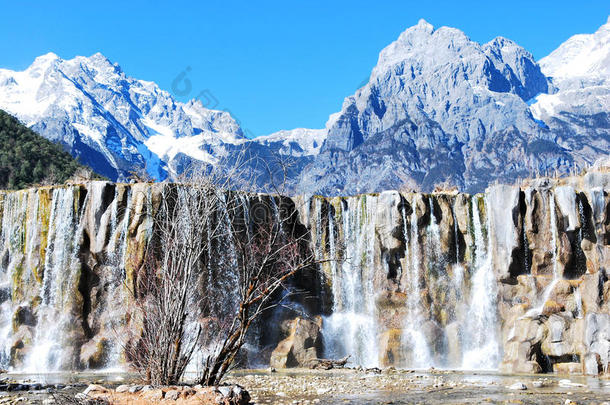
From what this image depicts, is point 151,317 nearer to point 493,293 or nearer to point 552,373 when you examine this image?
point 552,373

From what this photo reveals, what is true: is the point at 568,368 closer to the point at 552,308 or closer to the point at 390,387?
the point at 552,308

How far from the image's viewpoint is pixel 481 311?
114 feet

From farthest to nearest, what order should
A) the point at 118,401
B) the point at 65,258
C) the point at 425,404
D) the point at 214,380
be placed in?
the point at 65,258, the point at 425,404, the point at 214,380, the point at 118,401

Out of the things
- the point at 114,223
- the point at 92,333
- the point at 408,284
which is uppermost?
the point at 114,223

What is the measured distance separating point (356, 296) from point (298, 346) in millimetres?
6320

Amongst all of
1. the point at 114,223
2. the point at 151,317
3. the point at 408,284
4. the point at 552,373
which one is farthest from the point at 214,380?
the point at 408,284

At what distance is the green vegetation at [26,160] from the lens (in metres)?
61.1

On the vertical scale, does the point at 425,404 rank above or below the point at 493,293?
below

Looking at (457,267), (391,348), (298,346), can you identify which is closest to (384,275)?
(457,267)

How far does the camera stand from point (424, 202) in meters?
37.2

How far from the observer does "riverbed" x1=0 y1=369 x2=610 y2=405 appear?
60.6 feet

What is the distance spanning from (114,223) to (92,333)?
591 cm

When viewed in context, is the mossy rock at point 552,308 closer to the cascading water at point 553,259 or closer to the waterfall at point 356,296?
the cascading water at point 553,259

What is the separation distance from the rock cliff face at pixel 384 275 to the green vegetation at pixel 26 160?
25054 mm
